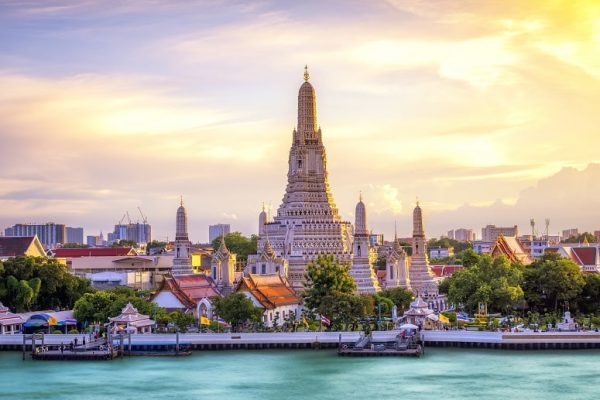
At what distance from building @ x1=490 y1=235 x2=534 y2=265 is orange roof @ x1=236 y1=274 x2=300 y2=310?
95.6 ft

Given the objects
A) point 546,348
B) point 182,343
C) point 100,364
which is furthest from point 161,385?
point 546,348

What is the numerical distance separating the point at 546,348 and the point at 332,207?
3983 centimetres

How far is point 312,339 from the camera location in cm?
6562

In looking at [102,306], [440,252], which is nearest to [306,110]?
[102,306]

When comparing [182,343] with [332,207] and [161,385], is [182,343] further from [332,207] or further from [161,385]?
[332,207]

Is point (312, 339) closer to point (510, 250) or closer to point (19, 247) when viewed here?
point (19, 247)

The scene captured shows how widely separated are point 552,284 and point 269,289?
65.0ft

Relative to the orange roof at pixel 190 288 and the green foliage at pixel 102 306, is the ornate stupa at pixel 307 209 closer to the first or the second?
the orange roof at pixel 190 288

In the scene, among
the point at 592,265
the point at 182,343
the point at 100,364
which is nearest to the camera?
the point at 100,364

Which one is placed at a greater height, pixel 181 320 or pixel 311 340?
pixel 181 320

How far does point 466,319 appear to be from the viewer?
76.2m

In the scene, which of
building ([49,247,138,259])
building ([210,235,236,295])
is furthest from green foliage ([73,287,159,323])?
building ([49,247,138,259])

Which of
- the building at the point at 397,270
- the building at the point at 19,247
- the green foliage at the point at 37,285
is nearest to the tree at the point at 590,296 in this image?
the building at the point at 397,270

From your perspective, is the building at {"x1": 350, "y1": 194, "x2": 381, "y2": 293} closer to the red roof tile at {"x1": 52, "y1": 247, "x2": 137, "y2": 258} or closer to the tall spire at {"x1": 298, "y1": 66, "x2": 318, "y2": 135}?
the tall spire at {"x1": 298, "y1": 66, "x2": 318, "y2": 135}
